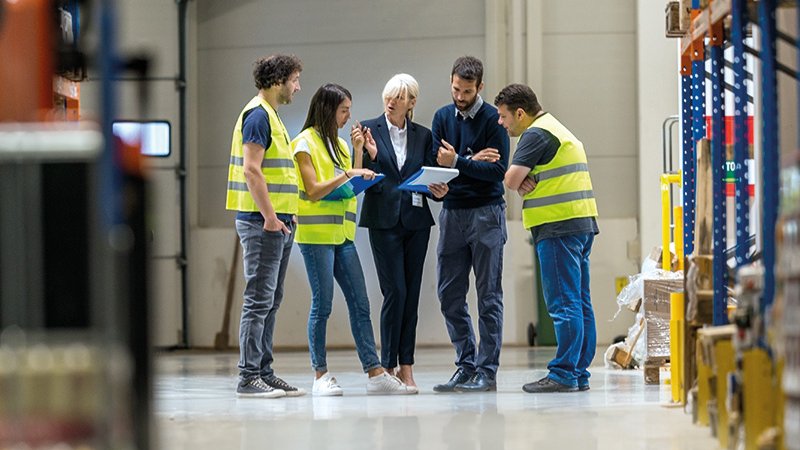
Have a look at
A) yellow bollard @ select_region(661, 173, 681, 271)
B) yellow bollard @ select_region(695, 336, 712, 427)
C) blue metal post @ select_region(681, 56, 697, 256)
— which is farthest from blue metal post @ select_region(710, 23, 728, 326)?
yellow bollard @ select_region(661, 173, 681, 271)

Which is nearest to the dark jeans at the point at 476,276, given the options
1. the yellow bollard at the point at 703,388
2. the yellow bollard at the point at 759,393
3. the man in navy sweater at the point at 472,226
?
the man in navy sweater at the point at 472,226

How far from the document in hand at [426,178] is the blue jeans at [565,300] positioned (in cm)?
71

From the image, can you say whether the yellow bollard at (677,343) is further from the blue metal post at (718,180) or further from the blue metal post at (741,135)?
the blue metal post at (741,135)

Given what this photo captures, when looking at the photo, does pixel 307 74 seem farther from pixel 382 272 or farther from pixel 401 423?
pixel 401 423

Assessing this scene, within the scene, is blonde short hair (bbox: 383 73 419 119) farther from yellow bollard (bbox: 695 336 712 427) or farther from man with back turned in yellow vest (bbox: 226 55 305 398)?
yellow bollard (bbox: 695 336 712 427)

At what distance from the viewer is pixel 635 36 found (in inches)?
465

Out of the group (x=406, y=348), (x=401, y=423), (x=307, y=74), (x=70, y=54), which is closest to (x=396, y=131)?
(x=406, y=348)

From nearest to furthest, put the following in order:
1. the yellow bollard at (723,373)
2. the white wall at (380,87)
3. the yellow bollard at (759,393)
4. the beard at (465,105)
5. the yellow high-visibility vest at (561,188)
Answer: the yellow bollard at (759,393), the yellow bollard at (723,373), the yellow high-visibility vest at (561,188), the beard at (465,105), the white wall at (380,87)

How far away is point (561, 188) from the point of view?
6.74 m

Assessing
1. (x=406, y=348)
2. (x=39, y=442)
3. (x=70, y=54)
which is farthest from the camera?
(x=406, y=348)

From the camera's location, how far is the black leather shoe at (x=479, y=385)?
22.0 feet

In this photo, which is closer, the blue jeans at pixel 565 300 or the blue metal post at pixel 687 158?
the blue metal post at pixel 687 158

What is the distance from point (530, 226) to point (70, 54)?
3824 millimetres

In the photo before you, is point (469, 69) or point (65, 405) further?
point (469, 69)
